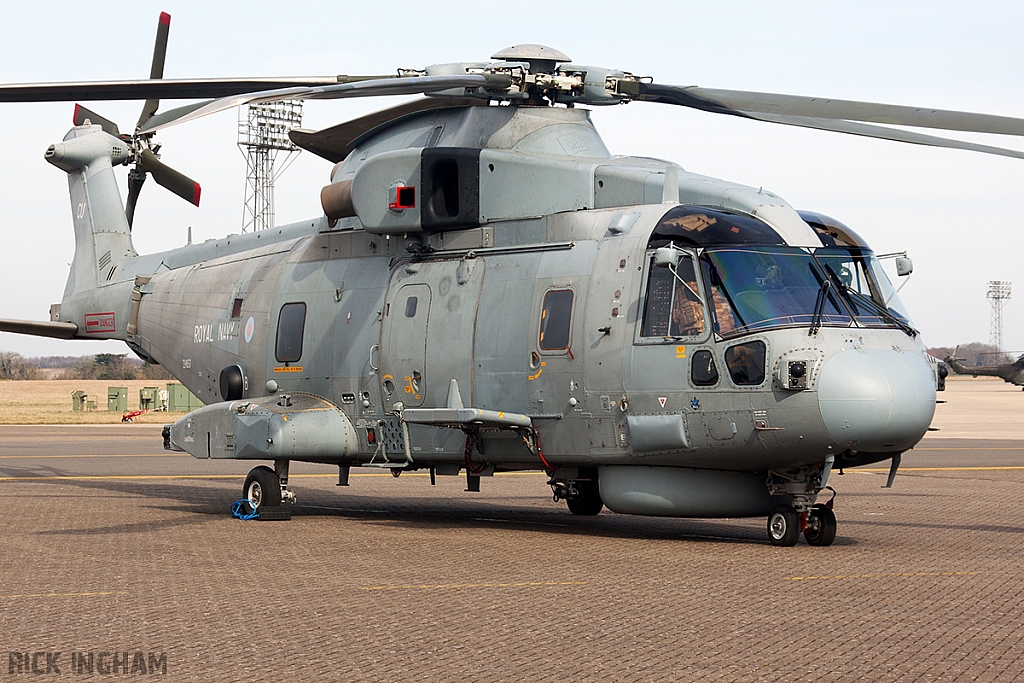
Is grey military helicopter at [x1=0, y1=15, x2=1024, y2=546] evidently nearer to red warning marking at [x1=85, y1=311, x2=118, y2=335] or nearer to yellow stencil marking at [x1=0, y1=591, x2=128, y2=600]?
red warning marking at [x1=85, y1=311, x2=118, y2=335]

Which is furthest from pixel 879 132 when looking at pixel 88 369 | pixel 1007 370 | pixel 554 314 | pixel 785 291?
pixel 88 369

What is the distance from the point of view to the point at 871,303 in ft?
40.4

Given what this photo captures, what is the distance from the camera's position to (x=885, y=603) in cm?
919

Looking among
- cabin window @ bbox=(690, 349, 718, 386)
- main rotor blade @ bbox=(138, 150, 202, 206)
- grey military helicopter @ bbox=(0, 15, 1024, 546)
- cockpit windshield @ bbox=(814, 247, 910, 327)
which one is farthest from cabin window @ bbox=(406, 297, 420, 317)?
main rotor blade @ bbox=(138, 150, 202, 206)

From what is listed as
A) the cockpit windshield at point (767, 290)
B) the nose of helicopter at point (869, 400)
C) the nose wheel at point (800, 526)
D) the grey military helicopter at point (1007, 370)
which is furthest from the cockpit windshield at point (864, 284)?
the grey military helicopter at point (1007, 370)

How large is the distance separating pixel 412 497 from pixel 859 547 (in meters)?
8.42

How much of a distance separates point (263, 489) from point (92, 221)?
8.25 meters

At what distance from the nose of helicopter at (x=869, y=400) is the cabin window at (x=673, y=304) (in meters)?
1.45

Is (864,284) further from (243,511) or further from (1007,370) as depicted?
(1007,370)

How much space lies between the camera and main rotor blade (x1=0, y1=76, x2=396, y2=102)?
1336cm

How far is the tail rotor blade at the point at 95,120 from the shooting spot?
21.2 metres

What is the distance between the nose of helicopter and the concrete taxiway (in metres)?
1.23

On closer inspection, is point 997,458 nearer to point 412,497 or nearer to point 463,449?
point 412,497

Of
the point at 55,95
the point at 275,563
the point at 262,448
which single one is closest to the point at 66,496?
the point at 262,448
